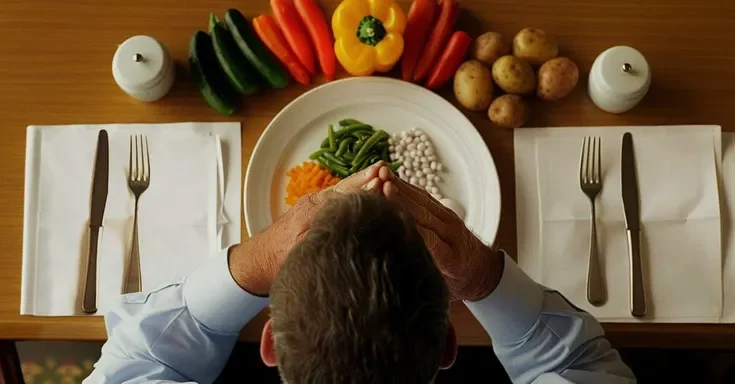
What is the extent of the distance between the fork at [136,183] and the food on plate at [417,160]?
Answer: 402 mm

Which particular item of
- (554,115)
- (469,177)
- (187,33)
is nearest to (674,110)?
(554,115)

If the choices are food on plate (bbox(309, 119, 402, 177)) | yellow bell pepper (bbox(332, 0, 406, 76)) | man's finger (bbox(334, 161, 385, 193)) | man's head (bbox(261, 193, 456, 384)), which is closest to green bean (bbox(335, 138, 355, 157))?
food on plate (bbox(309, 119, 402, 177))

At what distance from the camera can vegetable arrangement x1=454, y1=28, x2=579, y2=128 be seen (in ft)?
3.22

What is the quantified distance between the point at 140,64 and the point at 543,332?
0.73 meters

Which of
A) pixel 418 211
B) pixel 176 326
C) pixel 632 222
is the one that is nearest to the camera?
pixel 418 211

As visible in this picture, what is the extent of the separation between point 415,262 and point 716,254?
69 cm

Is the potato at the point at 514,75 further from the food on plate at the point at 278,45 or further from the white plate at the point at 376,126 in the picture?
the food on plate at the point at 278,45

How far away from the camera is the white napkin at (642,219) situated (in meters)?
0.97

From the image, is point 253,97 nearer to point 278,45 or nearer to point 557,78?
point 278,45

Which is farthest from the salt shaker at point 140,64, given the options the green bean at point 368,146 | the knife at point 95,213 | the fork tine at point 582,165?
the fork tine at point 582,165

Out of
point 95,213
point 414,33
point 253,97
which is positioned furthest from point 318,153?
point 95,213

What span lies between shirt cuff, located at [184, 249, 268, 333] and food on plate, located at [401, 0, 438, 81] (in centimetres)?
42

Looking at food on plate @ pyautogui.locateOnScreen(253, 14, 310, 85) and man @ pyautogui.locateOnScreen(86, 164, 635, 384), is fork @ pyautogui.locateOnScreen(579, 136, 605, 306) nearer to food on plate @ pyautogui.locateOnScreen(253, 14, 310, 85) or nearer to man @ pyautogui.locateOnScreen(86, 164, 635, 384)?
man @ pyautogui.locateOnScreen(86, 164, 635, 384)

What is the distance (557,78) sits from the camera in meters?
0.98
